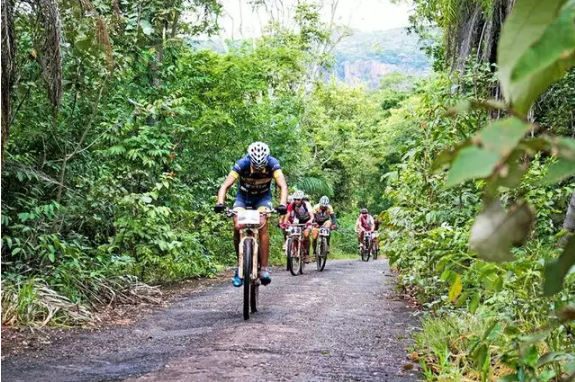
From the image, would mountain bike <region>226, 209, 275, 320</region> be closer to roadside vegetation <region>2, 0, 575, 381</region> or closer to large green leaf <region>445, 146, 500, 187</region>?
roadside vegetation <region>2, 0, 575, 381</region>

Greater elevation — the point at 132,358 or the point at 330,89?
the point at 330,89

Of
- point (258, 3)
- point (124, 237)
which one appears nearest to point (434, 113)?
point (124, 237)

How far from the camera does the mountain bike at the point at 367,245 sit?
20.7 m

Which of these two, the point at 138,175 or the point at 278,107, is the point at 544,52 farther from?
the point at 278,107

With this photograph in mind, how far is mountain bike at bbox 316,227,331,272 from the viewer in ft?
45.6

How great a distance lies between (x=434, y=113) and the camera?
723 centimetres

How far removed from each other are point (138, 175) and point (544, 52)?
897 centimetres

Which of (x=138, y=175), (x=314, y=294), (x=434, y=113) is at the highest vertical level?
(x=434, y=113)

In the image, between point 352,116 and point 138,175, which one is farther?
point 352,116

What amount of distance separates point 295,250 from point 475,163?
12376 mm

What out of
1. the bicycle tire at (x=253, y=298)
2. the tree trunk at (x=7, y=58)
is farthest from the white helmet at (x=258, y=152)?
the tree trunk at (x=7, y=58)

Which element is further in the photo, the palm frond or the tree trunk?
the palm frond

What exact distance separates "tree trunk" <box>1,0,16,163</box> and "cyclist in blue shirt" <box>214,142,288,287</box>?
230 centimetres

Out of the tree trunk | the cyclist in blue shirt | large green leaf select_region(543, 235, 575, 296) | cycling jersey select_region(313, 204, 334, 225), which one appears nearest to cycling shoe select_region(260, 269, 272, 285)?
the cyclist in blue shirt
